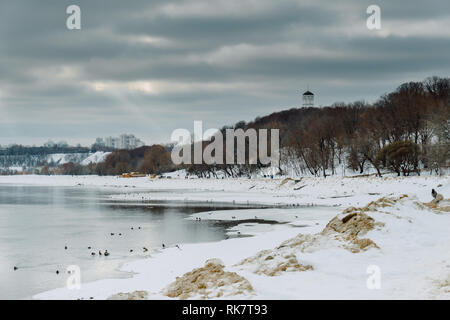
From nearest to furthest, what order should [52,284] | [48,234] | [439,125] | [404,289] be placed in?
1. [404,289]
2. [52,284]
3. [48,234]
4. [439,125]

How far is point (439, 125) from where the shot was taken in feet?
192

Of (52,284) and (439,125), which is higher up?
(439,125)

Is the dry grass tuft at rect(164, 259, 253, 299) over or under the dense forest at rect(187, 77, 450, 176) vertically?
under

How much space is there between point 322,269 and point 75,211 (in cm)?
3479

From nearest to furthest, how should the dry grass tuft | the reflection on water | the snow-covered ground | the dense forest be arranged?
the dry grass tuft < the snow-covered ground < the reflection on water < the dense forest

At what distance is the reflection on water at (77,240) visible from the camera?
56.1 ft

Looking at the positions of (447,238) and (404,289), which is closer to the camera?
(404,289)

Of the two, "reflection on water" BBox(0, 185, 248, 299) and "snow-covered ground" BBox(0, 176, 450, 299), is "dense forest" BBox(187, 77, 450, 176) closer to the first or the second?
"reflection on water" BBox(0, 185, 248, 299)

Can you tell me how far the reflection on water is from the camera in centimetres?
1711

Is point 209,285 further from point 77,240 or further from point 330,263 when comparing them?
point 77,240

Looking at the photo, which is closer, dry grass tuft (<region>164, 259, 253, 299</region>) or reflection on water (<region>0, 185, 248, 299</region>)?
dry grass tuft (<region>164, 259, 253, 299</region>)

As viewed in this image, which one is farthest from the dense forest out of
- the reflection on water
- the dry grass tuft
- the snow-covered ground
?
the dry grass tuft

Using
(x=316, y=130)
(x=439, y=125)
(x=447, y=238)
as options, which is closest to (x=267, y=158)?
(x=316, y=130)
